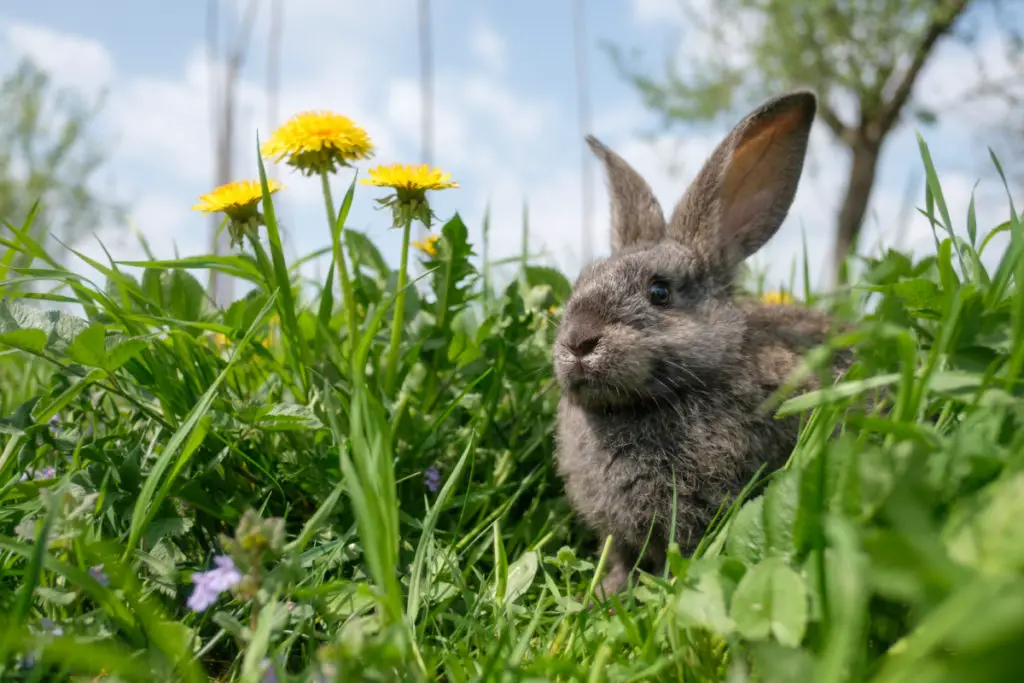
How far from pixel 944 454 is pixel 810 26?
20.6 meters

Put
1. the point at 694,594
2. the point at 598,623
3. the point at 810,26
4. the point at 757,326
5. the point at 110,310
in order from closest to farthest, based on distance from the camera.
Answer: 1. the point at 694,594
2. the point at 598,623
3. the point at 110,310
4. the point at 757,326
5. the point at 810,26

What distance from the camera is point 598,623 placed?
183 cm

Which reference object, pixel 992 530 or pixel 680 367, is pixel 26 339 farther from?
pixel 992 530

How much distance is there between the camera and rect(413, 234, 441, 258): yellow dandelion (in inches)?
Answer: 123

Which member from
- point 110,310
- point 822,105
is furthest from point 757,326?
point 822,105

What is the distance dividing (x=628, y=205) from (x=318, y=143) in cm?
140

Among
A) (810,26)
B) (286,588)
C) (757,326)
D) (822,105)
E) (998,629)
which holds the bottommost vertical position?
(286,588)

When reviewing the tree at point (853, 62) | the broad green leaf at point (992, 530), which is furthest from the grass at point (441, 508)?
the tree at point (853, 62)

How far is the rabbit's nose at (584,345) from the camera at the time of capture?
2570 mm

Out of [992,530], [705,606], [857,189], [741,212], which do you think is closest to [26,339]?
[705,606]

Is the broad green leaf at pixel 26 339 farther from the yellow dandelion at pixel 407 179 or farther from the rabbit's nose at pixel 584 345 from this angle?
the rabbit's nose at pixel 584 345

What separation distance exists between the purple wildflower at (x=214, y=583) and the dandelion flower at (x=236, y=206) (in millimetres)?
1258

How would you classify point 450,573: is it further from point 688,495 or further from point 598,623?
point 688,495

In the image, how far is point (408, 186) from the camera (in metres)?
2.44
